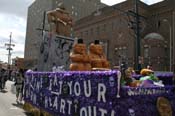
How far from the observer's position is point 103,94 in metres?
6.33

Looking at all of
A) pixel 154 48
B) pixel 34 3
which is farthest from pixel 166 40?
pixel 34 3

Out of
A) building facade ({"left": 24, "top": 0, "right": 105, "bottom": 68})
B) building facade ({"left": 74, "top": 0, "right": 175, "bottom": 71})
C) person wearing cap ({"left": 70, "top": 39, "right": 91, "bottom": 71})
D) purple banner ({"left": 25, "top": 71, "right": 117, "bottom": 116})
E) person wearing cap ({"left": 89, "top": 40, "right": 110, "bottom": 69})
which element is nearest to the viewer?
purple banner ({"left": 25, "top": 71, "right": 117, "bottom": 116})

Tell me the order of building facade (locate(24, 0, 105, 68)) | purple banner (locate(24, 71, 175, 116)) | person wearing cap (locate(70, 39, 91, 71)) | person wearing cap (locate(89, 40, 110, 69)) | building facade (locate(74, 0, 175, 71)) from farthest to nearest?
building facade (locate(24, 0, 105, 68)) < building facade (locate(74, 0, 175, 71)) < person wearing cap (locate(89, 40, 110, 69)) < person wearing cap (locate(70, 39, 91, 71)) < purple banner (locate(24, 71, 175, 116))

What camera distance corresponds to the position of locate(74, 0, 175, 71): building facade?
5831cm

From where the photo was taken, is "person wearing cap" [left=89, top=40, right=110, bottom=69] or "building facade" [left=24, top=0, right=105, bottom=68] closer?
"person wearing cap" [left=89, top=40, right=110, bottom=69]

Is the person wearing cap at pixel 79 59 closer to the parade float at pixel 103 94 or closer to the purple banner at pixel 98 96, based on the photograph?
the parade float at pixel 103 94

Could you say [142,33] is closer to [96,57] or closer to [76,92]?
[96,57]

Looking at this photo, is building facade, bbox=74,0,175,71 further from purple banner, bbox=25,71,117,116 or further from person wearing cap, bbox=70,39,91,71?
purple banner, bbox=25,71,117,116

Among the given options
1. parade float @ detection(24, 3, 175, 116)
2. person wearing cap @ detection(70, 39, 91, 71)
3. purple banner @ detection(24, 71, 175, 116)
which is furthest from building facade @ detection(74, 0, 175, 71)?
purple banner @ detection(24, 71, 175, 116)

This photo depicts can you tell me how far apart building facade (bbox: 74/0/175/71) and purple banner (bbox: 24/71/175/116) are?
4388cm

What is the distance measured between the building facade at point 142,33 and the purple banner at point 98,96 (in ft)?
144

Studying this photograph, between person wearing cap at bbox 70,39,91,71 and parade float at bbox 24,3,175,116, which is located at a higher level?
person wearing cap at bbox 70,39,91,71

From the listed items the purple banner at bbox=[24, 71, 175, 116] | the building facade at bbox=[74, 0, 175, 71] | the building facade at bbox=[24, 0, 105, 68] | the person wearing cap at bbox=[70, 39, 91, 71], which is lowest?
the purple banner at bbox=[24, 71, 175, 116]

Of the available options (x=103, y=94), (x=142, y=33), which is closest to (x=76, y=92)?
(x=103, y=94)
